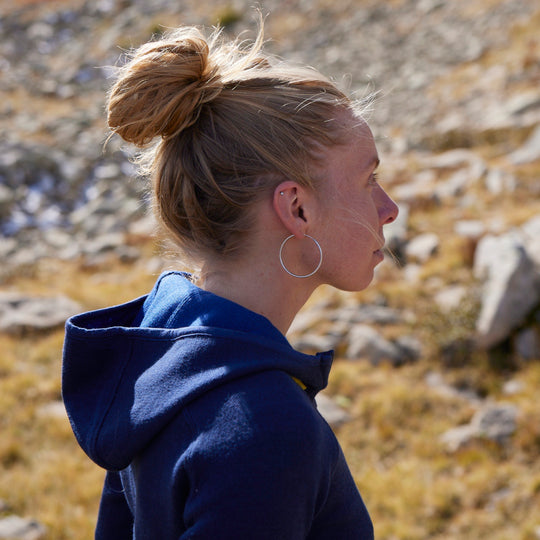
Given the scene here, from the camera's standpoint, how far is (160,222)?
1.68 m

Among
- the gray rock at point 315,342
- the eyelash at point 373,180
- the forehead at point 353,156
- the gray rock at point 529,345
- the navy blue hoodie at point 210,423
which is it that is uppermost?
the forehead at point 353,156

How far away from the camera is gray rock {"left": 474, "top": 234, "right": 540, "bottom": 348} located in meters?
5.52

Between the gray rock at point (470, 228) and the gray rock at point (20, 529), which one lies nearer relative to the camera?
the gray rock at point (20, 529)

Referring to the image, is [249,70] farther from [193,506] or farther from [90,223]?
[90,223]

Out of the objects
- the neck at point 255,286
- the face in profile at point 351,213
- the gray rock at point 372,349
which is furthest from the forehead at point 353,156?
the gray rock at point 372,349

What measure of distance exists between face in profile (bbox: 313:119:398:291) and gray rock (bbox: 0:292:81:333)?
6.31m

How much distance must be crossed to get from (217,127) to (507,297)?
4.76m

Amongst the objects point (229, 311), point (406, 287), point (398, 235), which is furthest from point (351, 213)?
point (398, 235)

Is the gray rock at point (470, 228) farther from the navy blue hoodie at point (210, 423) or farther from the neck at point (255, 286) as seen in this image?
the navy blue hoodie at point (210, 423)

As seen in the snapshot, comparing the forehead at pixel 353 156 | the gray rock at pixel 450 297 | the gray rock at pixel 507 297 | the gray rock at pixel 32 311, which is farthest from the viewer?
the gray rock at pixel 32 311

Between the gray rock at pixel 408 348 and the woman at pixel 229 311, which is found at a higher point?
the woman at pixel 229 311

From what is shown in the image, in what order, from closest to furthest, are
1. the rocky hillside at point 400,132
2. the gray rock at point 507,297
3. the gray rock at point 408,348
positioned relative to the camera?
the gray rock at point 507,297 < the gray rock at point 408,348 < the rocky hillside at point 400,132

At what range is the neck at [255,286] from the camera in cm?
146

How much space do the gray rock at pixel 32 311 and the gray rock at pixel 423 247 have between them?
448cm
